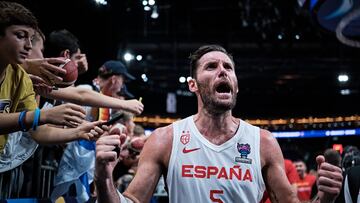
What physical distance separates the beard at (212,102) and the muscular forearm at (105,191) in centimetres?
115

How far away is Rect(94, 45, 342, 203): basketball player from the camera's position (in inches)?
116

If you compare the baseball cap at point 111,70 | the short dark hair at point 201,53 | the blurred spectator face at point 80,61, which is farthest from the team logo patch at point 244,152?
the baseball cap at point 111,70

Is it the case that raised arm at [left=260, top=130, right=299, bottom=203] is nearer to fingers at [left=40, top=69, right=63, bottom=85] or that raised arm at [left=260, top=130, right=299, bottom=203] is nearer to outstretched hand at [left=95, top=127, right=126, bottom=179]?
outstretched hand at [left=95, top=127, right=126, bottom=179]

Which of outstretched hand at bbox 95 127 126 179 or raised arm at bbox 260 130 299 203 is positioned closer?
outstretched hand at bbox 95 127 126 179

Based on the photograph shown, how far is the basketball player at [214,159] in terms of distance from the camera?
2.95 metres

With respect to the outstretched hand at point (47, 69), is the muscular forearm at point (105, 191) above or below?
below

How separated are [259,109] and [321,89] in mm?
3341

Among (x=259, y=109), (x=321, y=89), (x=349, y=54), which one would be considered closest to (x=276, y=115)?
(x=259, y=109)

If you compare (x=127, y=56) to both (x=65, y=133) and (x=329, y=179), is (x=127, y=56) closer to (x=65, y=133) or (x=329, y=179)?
(x=65, y=133)

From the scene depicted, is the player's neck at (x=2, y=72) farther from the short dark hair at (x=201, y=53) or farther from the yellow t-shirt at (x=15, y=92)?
the short dark hair at (x=201, y=53)

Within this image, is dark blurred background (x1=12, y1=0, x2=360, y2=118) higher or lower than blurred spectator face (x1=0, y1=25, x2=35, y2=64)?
higher

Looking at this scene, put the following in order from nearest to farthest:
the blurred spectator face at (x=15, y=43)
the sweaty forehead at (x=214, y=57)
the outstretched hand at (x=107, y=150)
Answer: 1. the outstretched hand at (x=107, y=150)
2. the blurred spectator face at (x=15, y=43)
3. the sweaty forehead at (x=214, y=57)

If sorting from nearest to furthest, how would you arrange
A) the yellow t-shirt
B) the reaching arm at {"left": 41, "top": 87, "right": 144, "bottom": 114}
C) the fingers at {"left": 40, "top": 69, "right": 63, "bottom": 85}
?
the yellow t-shirt
the fingers at {"left": 40, "top": 69, "right": 63, "bottom": 85}
the reaching arm at {"left": 41, "top": 87, "right": 144, "bottom": 114}

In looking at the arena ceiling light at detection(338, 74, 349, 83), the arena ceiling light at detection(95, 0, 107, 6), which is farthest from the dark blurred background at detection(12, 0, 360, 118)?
the arena ceiling light at detection(338, 74, 349, 83)
